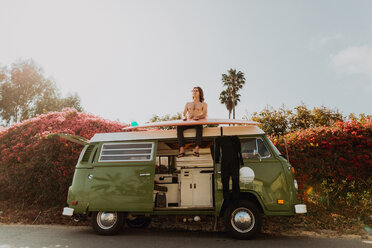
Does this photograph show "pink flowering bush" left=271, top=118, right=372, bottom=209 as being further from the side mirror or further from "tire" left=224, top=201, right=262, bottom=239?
"tire" left=224, top=201, right=262, bottom=239

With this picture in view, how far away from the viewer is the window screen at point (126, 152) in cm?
641

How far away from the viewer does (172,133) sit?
6.50 meters

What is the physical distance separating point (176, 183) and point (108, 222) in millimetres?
1929

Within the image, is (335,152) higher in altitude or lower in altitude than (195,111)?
lower

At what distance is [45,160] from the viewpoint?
28.3 ft

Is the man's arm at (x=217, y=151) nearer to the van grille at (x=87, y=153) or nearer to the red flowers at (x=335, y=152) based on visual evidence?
the red flowers at (x=335, y=152)

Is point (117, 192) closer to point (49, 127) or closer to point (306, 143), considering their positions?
point (49, 127)

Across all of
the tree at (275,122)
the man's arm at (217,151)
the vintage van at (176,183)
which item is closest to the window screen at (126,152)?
the vintage van at (176,183)

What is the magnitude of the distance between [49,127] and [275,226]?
25.9 feet

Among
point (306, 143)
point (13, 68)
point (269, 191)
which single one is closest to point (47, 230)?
point (269, 191)

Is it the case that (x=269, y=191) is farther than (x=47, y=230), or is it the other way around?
(x=47, y=230)

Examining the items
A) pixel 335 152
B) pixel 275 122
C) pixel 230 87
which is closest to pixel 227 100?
pixel 230 87

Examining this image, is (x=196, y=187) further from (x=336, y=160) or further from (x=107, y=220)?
(x=336, y=160)

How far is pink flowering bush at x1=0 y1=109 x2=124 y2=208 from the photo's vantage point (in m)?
8.46
